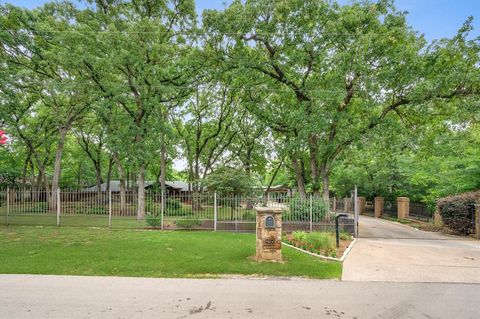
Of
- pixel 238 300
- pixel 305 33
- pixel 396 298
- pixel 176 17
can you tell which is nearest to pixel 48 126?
pixel 176 17

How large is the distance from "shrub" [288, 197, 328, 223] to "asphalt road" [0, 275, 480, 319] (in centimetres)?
708

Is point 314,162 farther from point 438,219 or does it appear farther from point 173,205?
point 173,205

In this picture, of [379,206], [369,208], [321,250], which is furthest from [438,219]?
[321,250]

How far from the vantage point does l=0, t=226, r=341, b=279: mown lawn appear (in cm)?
667

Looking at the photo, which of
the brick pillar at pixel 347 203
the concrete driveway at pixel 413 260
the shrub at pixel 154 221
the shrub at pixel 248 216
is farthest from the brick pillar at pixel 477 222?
the shrub at pixel 154 221

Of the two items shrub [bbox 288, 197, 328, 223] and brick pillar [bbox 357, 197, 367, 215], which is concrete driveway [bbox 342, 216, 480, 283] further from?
brick pillar [bbox 357, 197, 367, 215]

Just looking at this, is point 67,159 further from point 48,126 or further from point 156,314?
point 156,314

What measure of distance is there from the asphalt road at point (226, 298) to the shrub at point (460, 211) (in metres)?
9.90

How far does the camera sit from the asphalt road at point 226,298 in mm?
4559

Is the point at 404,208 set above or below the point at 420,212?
above

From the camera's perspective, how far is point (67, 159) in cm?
3575

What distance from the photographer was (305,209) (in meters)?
13.2

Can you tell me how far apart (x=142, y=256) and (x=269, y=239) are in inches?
141

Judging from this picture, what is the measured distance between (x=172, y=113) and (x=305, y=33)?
47.5 feet
